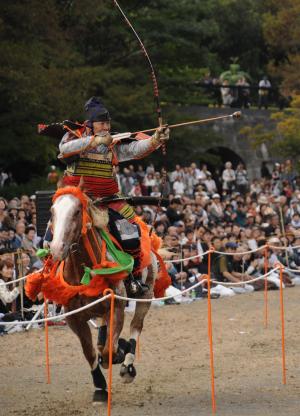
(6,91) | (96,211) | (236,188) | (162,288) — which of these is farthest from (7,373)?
(236,188)

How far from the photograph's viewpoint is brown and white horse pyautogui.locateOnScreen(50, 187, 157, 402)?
9.84 metres

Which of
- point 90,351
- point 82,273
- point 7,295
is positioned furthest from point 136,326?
point 7,295

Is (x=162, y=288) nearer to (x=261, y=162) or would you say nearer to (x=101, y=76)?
(x=101, y=76)

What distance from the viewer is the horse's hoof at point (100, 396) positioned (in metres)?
10.7

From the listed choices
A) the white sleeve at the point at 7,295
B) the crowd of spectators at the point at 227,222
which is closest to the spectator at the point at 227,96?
the crowd of spectators at the point at 227,222

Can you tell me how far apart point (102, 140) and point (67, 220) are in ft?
3.11

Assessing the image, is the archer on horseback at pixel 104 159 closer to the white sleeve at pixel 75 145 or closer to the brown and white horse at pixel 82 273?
the white sleeve at pixel 75 145

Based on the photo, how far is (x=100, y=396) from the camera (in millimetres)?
10734

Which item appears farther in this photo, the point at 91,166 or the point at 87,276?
the point at 91,166

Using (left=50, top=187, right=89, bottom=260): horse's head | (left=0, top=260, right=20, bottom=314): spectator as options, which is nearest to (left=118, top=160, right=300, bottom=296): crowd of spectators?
(left=0, top=260, right=20, bottom=314): spectator

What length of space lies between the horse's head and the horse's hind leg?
1.01 metres

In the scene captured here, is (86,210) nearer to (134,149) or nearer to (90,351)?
(134,149)

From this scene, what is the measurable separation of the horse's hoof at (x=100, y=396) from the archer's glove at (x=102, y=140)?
2412mm

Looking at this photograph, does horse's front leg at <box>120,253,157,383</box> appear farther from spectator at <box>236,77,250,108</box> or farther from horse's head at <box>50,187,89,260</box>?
spectator at <box>236,77,250,108</box>
